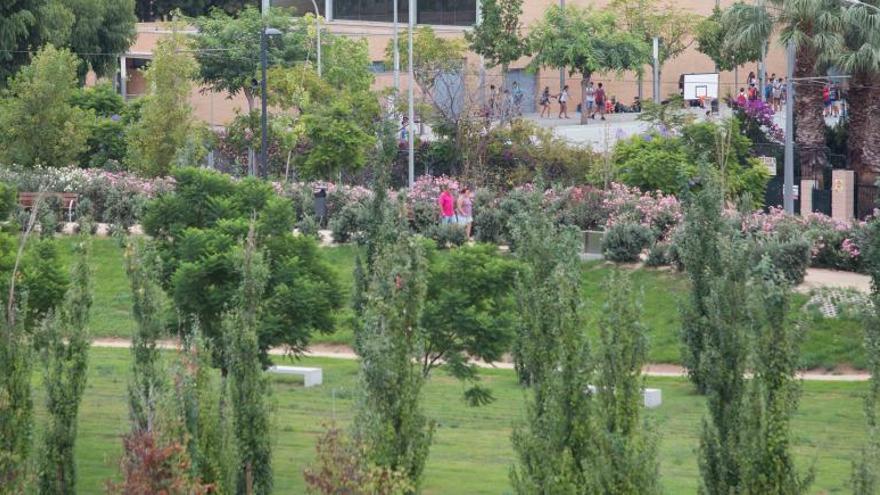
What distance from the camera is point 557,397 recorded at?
46.9 ft

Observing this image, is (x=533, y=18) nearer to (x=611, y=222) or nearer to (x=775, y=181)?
(x=775, y=181)

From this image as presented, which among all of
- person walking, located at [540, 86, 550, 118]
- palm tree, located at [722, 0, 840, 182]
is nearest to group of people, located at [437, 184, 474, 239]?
palm tree, located at [722, 0, 840, 182]

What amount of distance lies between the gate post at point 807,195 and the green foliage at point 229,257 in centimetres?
2212

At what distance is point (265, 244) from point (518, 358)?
377cm

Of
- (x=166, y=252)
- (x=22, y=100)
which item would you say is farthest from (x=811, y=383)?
(x=22, y=100)

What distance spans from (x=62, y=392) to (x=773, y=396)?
23.1 ft

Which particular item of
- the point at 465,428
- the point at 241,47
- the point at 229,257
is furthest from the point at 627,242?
the point at 241,47

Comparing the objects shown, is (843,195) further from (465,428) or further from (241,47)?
(241,47)

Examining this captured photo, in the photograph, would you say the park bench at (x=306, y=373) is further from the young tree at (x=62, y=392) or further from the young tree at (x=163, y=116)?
the young tree at (x=163, y=116)

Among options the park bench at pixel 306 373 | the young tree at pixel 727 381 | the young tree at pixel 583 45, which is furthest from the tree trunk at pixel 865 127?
the young tree at pixel 727 381

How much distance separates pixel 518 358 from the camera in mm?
20297

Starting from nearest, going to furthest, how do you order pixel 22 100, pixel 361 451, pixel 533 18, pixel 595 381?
pixel 361 451
pixel 595 381
pixel 22 100
pixel 533 18

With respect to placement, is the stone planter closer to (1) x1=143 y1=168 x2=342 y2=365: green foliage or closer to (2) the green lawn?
(2) the green lawn

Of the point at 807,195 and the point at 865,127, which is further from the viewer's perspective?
the point at 807,195
